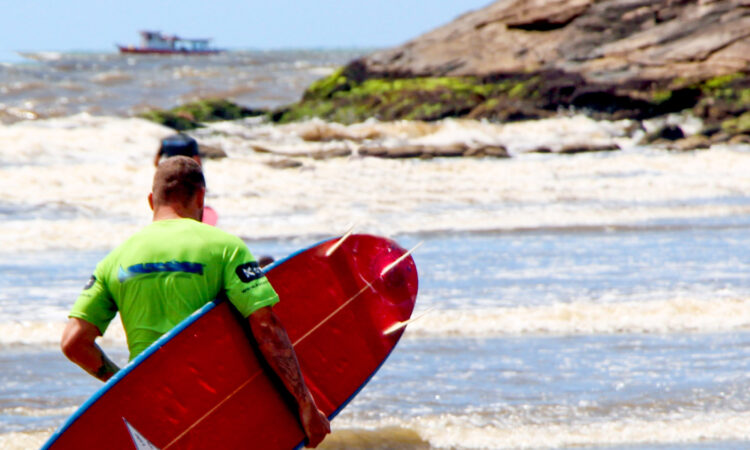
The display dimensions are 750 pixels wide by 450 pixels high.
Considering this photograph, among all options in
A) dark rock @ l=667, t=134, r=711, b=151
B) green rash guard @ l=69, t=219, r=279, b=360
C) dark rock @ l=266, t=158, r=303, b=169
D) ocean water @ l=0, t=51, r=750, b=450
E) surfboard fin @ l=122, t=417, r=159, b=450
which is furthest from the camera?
dark rock @ l=667, t=134, r=711, b=151

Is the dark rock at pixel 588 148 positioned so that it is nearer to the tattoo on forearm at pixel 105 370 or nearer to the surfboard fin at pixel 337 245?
the surfboard fin at pixel 337 245

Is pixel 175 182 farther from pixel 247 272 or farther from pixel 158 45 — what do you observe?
pixel 158 45

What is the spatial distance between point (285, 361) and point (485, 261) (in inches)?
297

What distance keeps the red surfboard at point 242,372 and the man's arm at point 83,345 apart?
0.16 metres

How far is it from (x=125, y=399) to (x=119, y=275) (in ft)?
1.25

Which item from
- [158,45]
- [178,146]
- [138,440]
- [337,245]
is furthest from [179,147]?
[158,45]

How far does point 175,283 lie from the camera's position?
3146 millimetres

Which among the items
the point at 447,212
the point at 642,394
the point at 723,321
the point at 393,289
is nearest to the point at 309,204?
the point at 447,212

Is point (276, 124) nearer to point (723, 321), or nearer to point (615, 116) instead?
point (615, 116)

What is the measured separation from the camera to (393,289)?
169 inches

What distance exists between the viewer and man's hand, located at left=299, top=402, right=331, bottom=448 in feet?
10.9

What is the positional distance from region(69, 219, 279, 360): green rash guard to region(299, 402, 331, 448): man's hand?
0.38 m

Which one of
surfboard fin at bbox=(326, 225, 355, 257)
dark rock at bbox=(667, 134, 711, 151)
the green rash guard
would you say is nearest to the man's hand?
the green rash guard

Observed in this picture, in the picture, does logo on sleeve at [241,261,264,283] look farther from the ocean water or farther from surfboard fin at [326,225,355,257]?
the ocean water
